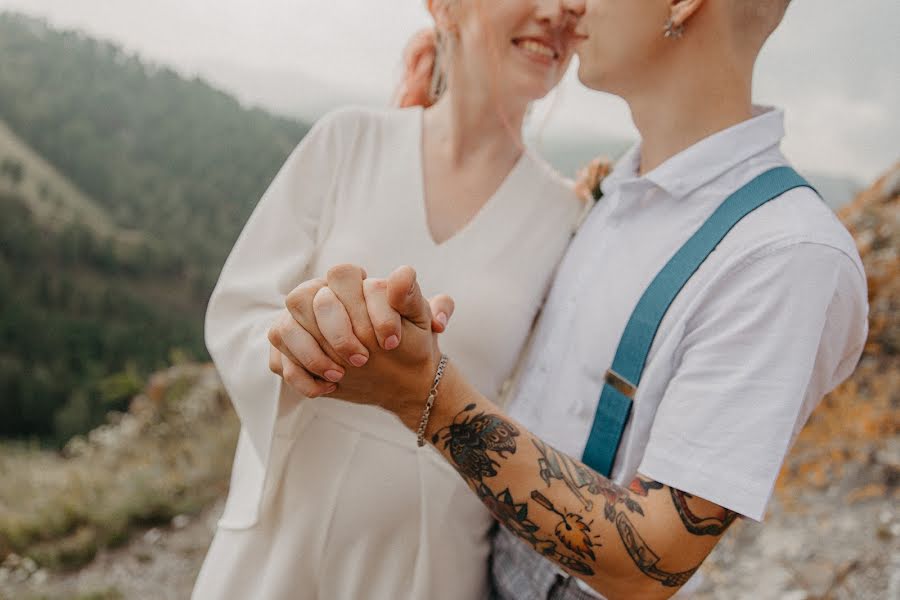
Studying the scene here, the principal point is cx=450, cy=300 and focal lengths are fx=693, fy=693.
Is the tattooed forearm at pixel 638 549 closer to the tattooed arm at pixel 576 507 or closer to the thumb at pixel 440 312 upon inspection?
the tattooed arm at pixel 576 507

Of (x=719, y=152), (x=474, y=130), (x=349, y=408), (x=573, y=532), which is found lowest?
(x=349, y=408)

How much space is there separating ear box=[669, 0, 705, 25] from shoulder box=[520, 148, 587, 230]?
530 millimetres

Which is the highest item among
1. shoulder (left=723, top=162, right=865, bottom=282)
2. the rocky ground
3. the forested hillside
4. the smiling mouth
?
the smiling mouth

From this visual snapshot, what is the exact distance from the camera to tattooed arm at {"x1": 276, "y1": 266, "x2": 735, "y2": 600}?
98 centimetres

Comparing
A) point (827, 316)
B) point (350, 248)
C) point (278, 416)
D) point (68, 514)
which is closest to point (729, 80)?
point (827, 316)

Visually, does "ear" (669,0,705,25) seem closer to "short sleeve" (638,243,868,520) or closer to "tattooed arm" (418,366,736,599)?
"short sleeve" (638,243,868,520)

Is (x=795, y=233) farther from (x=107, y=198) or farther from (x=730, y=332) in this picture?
(x=107, y=198)

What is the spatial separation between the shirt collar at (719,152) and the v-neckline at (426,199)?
45cm

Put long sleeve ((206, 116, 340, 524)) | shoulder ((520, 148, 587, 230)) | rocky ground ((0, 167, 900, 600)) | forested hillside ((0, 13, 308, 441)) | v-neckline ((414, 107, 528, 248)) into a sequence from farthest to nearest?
1. forested hillside ((0, 13, 308, 441))
2. rocky ground ((0, 167, 900, 600))
3. shoulder ((520, 148, 587, 230))
4. v-neckline ((414, 107, 528, 248))
5. long sleeve ((206, 116, 340, 524))

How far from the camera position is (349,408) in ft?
4.91

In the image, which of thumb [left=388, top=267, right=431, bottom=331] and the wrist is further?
the wrist

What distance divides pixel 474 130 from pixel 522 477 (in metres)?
0.95

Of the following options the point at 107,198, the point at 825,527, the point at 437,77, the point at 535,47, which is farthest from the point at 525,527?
the point at 107,198

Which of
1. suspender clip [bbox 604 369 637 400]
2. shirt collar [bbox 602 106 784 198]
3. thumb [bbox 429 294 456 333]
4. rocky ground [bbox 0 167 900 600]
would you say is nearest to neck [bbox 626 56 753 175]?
shirt collar [bbox 602 106 784 198]
